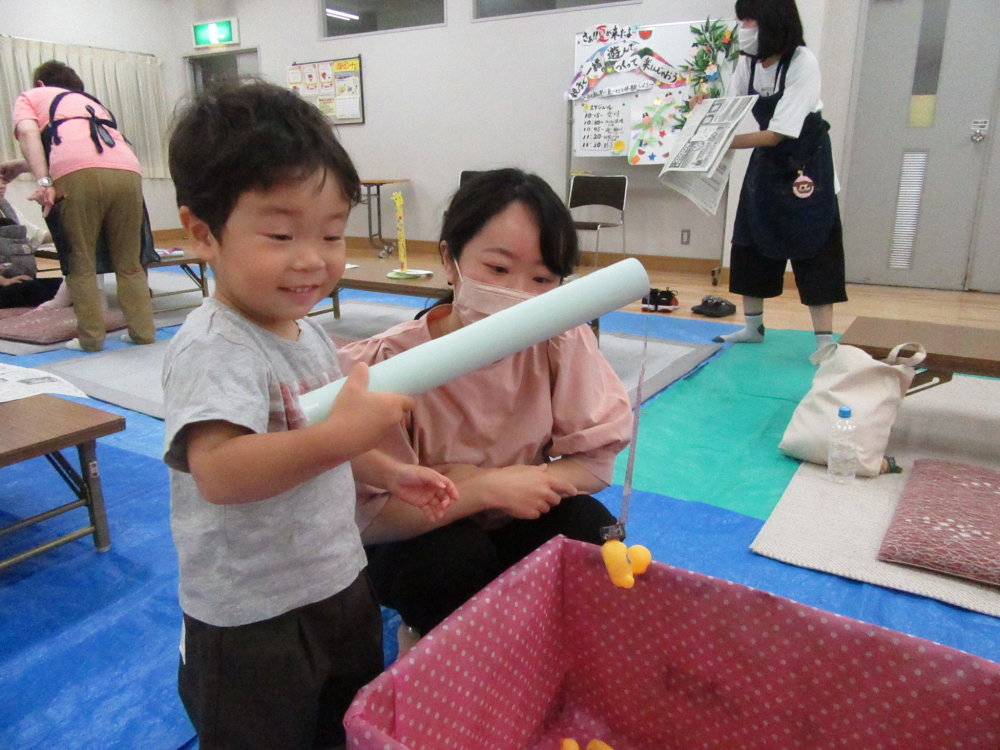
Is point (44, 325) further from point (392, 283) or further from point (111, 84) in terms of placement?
point (111, 84)

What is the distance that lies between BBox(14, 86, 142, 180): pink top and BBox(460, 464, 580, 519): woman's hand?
2.93 m

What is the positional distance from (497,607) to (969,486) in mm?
1529

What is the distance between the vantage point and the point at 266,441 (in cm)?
59

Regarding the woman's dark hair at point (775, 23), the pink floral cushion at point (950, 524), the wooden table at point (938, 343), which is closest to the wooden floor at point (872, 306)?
the wooden table at point (938, 343)

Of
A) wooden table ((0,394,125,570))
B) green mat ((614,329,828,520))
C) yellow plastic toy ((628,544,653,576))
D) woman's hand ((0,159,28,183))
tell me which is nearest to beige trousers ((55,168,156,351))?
woman's hand ((0,159,28,183))

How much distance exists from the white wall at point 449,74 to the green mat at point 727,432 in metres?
2.44

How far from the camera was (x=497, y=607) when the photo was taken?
0.86 metres

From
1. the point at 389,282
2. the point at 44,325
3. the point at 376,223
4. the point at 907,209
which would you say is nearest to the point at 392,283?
the point at 389,282

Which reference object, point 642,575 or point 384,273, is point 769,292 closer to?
point 384,273

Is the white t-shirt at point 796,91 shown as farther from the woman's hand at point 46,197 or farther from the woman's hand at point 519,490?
the woman's hand at point 46,197

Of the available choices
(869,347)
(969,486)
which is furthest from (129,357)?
(969,486)

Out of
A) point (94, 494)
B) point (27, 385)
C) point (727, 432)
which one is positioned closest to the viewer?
point (94, 494)

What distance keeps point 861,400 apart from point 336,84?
6046 millimetres

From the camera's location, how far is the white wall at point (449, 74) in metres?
5.14
